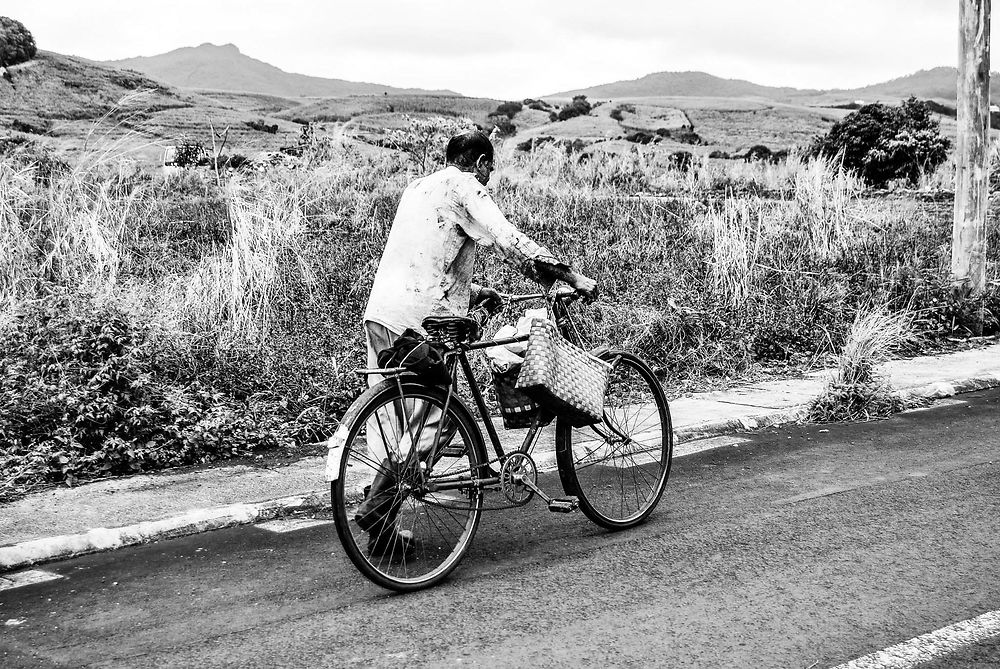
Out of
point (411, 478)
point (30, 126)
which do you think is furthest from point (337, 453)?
point (30, 126)

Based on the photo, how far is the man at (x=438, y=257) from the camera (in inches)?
199

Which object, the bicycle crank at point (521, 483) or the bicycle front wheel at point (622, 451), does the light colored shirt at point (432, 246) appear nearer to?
the bicycle crank at point (521, 483)

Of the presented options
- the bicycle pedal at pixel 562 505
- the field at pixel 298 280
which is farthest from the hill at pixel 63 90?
the bicycle pedal at pixel 562 505

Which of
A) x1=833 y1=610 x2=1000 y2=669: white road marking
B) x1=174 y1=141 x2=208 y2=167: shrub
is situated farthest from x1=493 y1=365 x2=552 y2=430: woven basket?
x1=174 y1=141 x2=208 y2=167: shrub

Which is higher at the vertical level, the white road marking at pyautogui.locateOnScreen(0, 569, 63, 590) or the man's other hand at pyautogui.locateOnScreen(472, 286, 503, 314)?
the man's other hand at pyautogui.locateOnScreen(472, 286, 503, 314)

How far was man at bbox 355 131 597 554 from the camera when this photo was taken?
5055 millimetres

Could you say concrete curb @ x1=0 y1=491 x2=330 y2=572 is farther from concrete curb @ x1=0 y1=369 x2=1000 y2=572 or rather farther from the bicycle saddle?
the bicycle saddle

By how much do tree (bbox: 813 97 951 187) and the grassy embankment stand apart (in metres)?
6.73

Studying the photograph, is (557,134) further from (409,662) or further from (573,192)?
(409,662)

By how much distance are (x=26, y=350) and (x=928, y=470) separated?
643 centimetres

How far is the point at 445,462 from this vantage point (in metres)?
5.19

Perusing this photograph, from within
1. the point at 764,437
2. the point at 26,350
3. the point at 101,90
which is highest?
the point at 101,90

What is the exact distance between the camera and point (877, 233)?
580 inches

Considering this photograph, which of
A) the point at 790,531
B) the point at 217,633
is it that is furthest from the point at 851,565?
the point at 217,633
